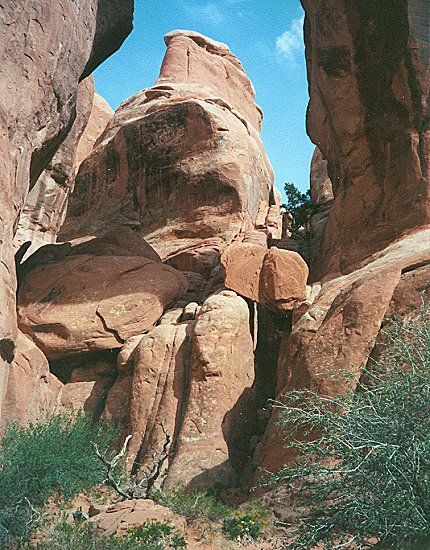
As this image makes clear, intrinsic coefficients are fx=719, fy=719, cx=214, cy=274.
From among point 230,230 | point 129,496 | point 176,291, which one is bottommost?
point 129,496

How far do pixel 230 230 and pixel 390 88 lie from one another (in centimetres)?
631

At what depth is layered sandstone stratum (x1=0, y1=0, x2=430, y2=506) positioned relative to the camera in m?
11.5

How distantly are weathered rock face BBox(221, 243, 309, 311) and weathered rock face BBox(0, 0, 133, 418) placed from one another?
441 cm

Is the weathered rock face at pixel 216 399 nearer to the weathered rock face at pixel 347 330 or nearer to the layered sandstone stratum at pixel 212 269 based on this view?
the layered sandstone stratum at pixel 212 269

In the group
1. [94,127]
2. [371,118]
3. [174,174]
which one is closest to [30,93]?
[371,118]

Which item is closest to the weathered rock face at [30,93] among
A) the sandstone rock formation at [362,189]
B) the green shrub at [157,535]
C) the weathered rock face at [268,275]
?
the green shrub at [157,535]

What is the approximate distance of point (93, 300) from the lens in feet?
49.3

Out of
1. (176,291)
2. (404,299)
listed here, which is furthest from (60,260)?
(404,299)

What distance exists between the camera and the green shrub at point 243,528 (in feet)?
30.1

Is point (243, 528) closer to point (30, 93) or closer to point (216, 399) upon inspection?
point (216, 399)

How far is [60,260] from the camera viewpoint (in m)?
16.5

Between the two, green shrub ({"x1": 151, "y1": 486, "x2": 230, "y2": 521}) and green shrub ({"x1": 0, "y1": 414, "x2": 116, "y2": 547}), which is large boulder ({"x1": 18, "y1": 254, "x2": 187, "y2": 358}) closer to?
green shrub ({"x1": 0, "y1": 414, "x2": 116, "y2": 547})

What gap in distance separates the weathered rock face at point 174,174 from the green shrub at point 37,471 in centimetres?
865

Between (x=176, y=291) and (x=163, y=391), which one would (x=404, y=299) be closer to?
(x=163, y=391)
